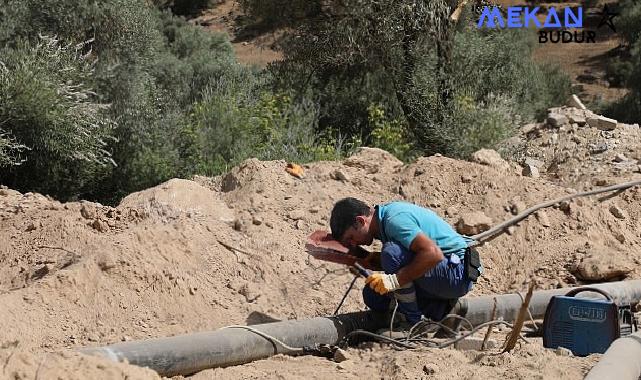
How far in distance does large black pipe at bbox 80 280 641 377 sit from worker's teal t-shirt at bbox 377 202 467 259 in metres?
0.62

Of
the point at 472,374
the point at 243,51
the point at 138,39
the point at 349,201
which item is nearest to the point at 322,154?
the point at 138,39

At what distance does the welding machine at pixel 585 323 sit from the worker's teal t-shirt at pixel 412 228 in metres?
0.66

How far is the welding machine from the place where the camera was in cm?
543

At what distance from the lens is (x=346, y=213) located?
18.4 feet

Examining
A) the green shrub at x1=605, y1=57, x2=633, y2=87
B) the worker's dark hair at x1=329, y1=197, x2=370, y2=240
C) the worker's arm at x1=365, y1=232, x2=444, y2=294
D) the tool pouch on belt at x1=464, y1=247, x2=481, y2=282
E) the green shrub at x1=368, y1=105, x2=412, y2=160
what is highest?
the worker's dark hair at x1=329, y1=197, x2=370, y2=240

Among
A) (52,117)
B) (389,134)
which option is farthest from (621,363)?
(389,134)

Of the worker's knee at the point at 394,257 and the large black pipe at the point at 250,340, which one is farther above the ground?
the worker's knee at the point at 394,257

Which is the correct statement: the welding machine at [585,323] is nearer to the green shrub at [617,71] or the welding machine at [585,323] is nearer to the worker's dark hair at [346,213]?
the worker's dark hair at [346,213]

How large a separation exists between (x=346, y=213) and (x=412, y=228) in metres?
0.40

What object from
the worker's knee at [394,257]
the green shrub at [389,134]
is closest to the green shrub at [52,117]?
the green shrub at [389,134]

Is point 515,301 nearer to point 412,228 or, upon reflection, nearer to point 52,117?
point 412,228

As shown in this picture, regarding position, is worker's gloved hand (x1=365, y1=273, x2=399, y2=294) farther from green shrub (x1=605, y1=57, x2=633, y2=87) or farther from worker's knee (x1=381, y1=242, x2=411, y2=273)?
green shrub (x1=605, y1=57, x2=633, y2=87)

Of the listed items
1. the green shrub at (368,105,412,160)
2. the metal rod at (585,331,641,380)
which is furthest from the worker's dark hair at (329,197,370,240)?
the green shrub at (368,105,412,160)

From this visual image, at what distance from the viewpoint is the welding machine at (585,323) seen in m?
5.43
